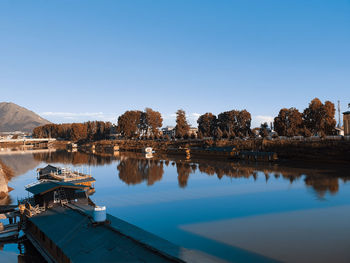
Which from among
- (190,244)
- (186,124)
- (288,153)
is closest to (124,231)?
(190,244)

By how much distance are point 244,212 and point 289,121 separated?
70607 millimetres

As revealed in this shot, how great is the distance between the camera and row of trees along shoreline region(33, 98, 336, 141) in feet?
257

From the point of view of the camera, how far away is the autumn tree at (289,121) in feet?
284

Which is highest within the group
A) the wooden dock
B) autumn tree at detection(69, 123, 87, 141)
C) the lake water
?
autumn tree at detection(69, 123, 87, 141)

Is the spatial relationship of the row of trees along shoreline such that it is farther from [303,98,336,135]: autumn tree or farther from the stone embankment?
the stone embankment

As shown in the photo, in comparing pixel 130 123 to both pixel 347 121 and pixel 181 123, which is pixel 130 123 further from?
pixel 347 121

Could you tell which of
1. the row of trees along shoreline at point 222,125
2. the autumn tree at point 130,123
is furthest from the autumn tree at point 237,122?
the autumn tree at point 130,123

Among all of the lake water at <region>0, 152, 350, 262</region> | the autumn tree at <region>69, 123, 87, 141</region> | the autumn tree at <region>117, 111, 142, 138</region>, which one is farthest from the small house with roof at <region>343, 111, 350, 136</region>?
the autumn tree at <region>69, 123, 87, 141</region>

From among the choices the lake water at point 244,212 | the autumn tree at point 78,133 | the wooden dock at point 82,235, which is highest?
the autumn tree at point 78,133

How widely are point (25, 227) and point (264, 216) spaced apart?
60.7ft

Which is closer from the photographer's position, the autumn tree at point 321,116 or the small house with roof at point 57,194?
the small house with roof at point 57,194

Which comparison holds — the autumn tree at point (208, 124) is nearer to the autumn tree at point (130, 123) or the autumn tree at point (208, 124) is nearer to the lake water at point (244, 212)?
the autumn tree at point (130, 123)

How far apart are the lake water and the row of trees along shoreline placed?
37917mm

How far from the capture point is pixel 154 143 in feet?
397
